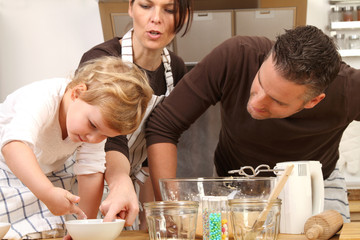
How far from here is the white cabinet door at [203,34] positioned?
293 cm

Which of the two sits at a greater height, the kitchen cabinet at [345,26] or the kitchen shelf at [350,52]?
the kitchen cabinet at [345,26]

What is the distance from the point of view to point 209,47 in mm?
3023

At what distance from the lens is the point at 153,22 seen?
1460 millimetres

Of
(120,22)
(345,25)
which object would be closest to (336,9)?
(345,25)

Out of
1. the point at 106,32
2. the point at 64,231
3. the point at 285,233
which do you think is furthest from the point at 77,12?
the point at 285,233

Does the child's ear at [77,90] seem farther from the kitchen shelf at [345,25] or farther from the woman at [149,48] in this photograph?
the kitchen shelf at [345,25]

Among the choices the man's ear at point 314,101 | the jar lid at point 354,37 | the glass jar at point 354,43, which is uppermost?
the man's ear at point 314,101

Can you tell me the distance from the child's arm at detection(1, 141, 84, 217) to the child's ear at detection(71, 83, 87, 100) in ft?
0.68

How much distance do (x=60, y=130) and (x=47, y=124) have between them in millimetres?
64

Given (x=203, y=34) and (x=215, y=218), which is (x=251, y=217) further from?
(x=203, y=34)

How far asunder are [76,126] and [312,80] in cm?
57

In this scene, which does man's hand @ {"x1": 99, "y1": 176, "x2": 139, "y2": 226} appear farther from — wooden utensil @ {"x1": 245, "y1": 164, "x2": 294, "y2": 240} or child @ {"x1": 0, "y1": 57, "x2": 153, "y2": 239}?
wooden utensil @ {"x1": 245, "y1": 164, "x2": 294, "y2": 240}

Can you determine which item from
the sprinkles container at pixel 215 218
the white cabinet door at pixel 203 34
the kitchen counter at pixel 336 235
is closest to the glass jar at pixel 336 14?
the white cabinet door at pixel 203 34

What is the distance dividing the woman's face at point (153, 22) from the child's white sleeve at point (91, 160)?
16.7 inches
